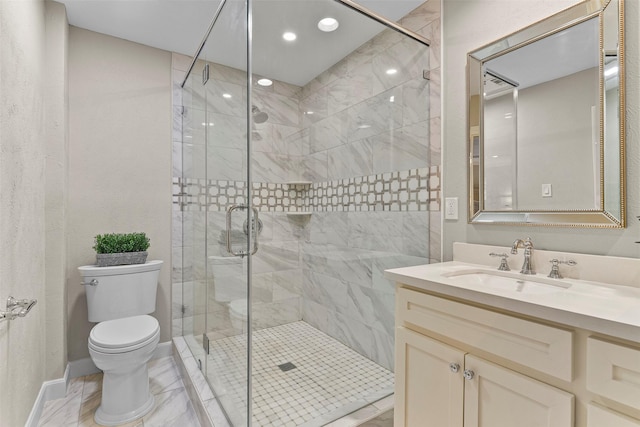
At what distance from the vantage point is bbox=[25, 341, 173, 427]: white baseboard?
170 cm

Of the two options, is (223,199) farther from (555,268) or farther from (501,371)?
(555,268)

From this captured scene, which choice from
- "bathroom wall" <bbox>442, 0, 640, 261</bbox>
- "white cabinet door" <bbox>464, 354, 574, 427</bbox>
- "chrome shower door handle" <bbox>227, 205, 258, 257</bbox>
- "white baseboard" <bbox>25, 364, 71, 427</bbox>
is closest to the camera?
"white cabinet door" <bbox>464, 354, 574, 427</bbox>

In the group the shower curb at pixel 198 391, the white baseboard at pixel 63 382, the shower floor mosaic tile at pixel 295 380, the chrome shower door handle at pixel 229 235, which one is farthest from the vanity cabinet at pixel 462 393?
the white baseboard at pixel 63 382

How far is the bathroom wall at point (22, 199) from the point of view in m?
1.24

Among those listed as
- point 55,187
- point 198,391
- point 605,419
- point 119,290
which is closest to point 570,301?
point 605,419

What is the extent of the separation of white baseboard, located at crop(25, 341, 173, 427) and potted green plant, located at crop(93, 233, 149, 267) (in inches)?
28.8

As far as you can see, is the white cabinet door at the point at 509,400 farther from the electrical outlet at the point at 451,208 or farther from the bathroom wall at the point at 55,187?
the bathroom wall at the point at 55,187

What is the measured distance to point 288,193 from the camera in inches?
106

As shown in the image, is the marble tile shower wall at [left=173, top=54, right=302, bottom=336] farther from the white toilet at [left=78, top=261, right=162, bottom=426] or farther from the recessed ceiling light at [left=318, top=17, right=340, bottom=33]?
the recessed ceiling light at [left=318, top=17, right=340, bottom=33]

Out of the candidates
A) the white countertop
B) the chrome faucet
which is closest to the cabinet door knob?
the white countertop

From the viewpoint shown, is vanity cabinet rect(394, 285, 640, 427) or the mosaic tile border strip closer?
vanity cabinet rect(394, 285, 640, 427)

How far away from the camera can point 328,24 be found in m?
1.93

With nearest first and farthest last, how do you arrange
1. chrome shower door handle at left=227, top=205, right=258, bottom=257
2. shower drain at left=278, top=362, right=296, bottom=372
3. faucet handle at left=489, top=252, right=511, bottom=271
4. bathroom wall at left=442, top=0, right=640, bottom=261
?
bathroom wall at left=442, top=0, right=640, bottom=261
faucet handle at left=489, top=252, right=511, bottom=271
chrome shower door handle at left=227, top=205, right=258, bottom=257
shower drain at left=278, top=362, right=296, bottom=372

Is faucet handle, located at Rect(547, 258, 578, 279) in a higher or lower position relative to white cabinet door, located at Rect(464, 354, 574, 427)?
higher
